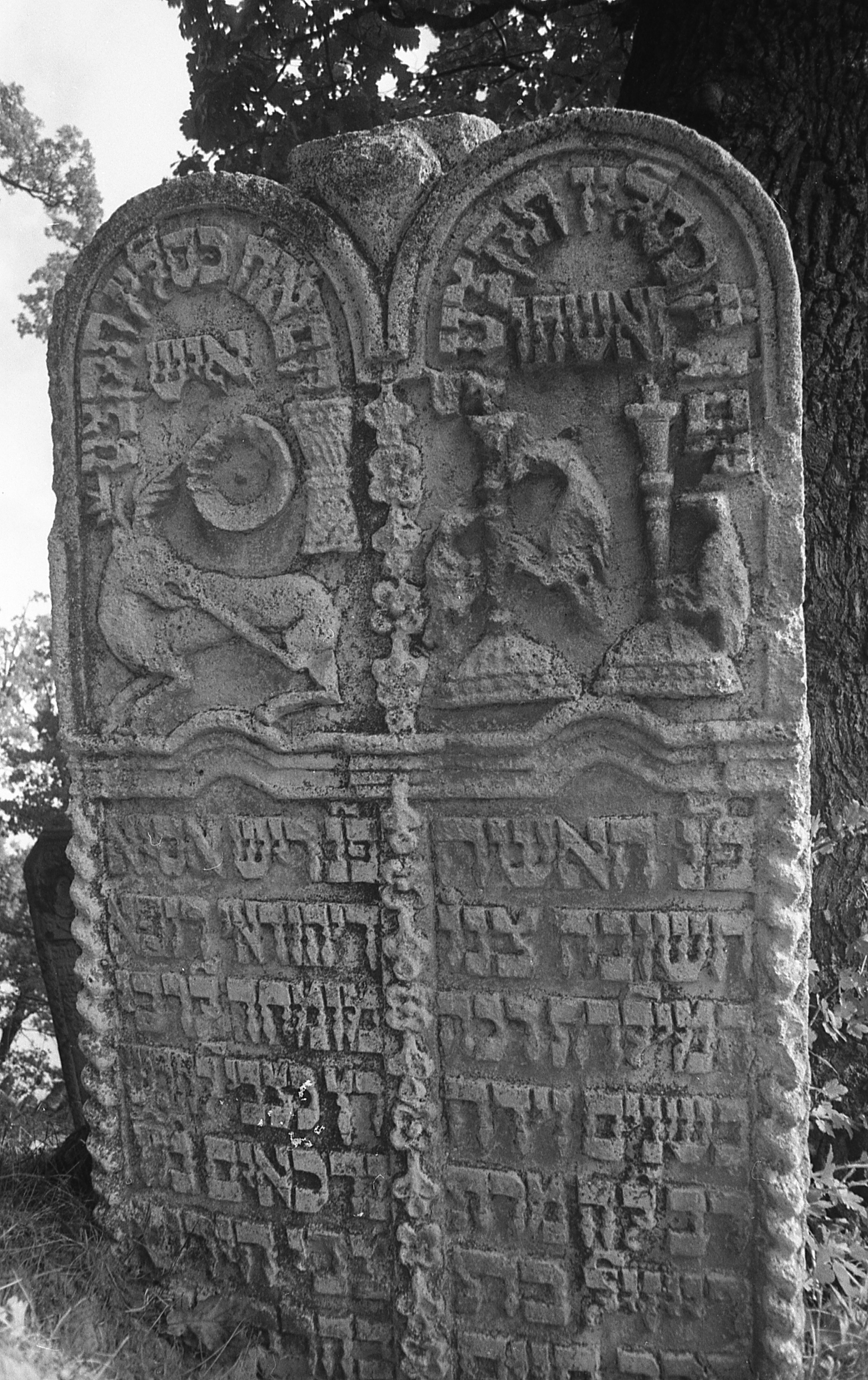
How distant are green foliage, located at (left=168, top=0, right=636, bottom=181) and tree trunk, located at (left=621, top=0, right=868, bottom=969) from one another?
1.31 metres

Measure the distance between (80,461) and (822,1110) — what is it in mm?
2906

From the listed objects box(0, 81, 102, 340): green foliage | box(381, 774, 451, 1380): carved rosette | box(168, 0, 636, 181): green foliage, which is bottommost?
box(381, 774, 451, 1380): carved rosette

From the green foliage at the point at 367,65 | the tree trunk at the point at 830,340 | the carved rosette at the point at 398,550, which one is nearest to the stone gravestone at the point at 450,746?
the carved rosette at the point at 398,550

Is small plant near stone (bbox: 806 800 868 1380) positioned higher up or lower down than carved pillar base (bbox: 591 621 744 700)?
lower down

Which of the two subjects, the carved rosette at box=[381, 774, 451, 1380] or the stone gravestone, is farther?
the carved rosette at box=[381, 774, 451, 1380]

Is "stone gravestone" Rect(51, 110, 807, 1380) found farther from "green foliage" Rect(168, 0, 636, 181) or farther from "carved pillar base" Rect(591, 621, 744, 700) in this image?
"green foliage" Rect(168, 0, 636, 181)

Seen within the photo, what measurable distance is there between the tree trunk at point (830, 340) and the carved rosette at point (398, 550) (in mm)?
1552

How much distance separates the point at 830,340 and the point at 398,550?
6.00ft

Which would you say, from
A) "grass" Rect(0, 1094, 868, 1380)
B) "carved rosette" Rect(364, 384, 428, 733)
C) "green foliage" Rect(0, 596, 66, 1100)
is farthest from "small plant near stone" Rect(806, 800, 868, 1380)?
"green foliage" Rect(0, 596, 66, 1100)

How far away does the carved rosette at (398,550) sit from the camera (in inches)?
105

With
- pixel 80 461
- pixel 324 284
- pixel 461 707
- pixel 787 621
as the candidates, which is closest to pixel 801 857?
pixel 787 621

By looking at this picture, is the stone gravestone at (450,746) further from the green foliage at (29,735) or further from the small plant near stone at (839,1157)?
the green foliage at (29,735)

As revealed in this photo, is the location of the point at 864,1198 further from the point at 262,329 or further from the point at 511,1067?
the point at 262,329

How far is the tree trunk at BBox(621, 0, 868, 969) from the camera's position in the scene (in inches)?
137
